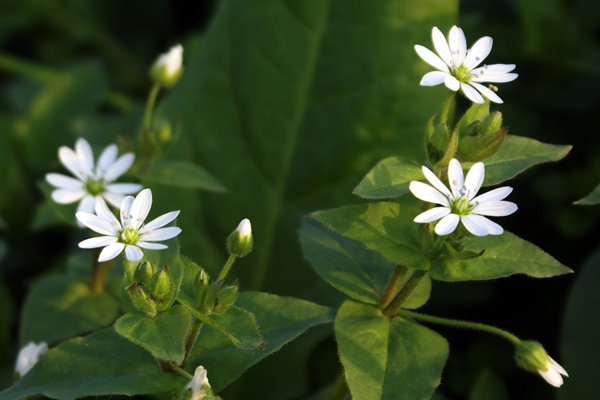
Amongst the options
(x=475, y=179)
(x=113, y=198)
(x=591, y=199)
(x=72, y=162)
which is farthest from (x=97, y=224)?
(x=591, y=199)

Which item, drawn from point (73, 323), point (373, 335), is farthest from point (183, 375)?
point (73, 323)

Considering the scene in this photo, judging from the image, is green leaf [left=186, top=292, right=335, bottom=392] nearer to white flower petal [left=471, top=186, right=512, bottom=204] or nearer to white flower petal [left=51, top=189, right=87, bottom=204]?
white flower petal [left=471, top=186, right=512, bottom=204]

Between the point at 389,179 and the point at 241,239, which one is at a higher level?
the point at 389,179

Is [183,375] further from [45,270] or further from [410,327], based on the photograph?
[45,270]

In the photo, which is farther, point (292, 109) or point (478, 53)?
point (292, 109)

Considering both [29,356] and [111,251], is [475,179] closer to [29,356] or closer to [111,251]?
[111,251]

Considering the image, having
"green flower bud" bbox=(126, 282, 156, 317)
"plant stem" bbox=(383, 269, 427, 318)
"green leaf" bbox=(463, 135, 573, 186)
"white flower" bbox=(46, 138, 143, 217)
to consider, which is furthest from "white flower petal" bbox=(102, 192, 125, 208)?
"green leaf" bbox=(463, 135, 573, 186)

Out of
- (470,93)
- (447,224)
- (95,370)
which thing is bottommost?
(95,370)
